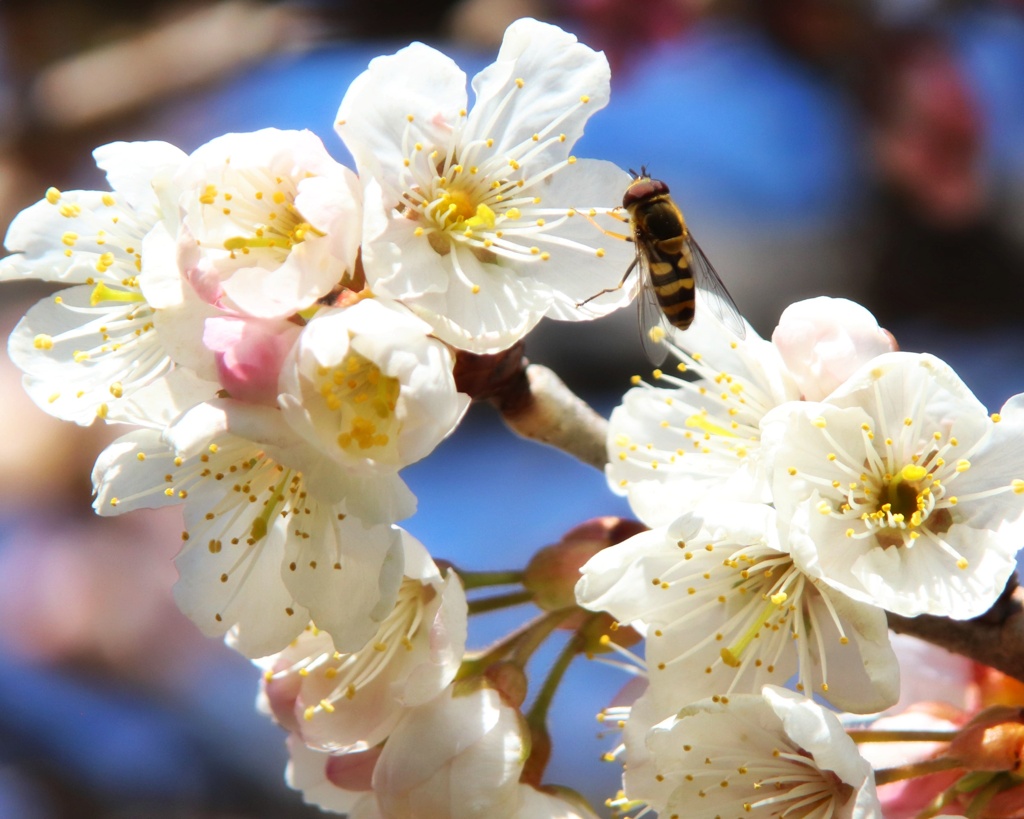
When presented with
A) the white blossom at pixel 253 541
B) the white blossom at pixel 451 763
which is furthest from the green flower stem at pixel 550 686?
the white blossom at pixel 253 541

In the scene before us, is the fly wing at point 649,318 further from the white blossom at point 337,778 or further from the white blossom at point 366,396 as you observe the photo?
the white blossom at point 337,778

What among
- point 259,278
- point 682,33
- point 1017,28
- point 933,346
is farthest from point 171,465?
point 1017,28

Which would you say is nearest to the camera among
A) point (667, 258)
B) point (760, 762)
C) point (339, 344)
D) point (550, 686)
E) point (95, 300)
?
point (339, 344)

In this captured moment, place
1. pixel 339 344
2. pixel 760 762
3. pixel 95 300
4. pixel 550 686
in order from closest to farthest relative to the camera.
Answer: pixel 339 344 < pixel 760 762 < pixel 95 300 < pixel 550 686

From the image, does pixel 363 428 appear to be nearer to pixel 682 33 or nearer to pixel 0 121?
pixel 0 121

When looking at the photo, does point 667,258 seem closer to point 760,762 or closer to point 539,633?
point 539,633

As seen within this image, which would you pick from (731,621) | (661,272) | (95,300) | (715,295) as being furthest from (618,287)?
→ (95,300)
